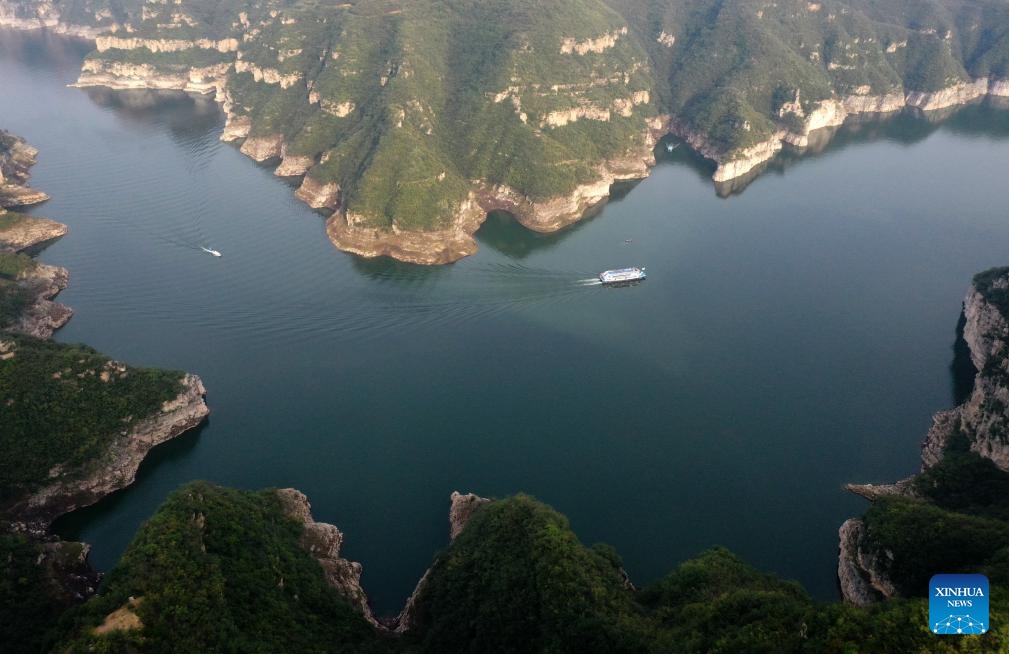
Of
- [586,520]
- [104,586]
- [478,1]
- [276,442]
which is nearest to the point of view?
[104,586]

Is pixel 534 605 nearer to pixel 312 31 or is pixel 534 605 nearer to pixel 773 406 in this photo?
pixel 773 406

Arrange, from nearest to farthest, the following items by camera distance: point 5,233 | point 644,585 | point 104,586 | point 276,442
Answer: point 104,586 < point 644,585 < point 276,442 < point 5,233

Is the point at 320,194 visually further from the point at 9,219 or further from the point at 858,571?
the point at 858,571

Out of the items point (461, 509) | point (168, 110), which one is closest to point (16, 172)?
point (168, 110)

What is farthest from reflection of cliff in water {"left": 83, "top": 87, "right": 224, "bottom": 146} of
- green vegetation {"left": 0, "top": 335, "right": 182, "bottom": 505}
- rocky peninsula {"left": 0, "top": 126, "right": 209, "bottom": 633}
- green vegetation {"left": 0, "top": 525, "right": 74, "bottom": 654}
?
green vegetation {"left": 0, "top": 525, "right": 74, "bottom": 654}

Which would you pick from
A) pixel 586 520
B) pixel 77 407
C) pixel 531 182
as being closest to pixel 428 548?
pixel 586 520

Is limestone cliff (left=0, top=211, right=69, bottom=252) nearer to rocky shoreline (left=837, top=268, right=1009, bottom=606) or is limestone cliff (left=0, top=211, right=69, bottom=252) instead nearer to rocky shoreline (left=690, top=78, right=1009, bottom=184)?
rocky shoreline (left=837, top=268, right=1009, bottom=606)
